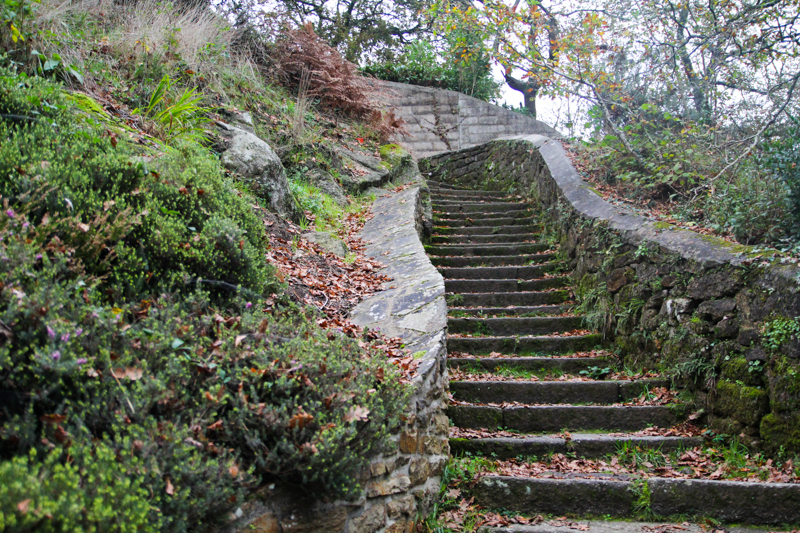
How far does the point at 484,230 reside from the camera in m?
7.73

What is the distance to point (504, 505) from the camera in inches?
129

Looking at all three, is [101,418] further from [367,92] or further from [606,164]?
[367,92]

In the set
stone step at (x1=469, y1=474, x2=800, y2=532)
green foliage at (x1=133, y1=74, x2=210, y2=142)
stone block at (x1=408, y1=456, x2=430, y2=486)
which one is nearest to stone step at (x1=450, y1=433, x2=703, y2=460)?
stone step at (x1=469, y1=474, x2=800, y2=532)

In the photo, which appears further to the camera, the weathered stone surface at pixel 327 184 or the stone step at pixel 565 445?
the weathered stone surface at pixel 327 184

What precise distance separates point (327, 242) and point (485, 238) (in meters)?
2.89

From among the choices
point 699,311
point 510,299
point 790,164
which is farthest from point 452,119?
point 699,311

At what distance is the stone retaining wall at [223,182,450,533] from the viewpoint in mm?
2051

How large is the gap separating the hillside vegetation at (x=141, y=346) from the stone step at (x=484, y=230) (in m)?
3.77

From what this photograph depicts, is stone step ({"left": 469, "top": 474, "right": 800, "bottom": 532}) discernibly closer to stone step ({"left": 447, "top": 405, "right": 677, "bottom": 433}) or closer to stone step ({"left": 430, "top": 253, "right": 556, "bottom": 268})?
stone step ({"left": 447, "top": 405, "right": 677, "bottom": 433})

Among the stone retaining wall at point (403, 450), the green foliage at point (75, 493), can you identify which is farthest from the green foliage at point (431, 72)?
the green foliage at point (75, 493)

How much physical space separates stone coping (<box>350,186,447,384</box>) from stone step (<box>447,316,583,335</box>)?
82 cm

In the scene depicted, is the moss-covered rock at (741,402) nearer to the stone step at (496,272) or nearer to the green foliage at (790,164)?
the green foliage at (790,164)

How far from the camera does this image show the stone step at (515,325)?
531 centimetres

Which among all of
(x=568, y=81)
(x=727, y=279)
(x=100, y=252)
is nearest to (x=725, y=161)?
(x=727, y=279)
